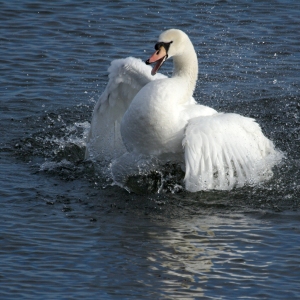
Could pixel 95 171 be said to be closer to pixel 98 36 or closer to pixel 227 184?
pixel 227 184

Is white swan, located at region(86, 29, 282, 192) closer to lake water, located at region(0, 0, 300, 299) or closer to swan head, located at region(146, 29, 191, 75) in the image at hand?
swan head, located at region(146, 29, 191, 75)

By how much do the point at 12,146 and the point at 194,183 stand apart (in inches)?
104

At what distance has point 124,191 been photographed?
7918 mm

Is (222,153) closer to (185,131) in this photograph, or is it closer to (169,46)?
(185,131)

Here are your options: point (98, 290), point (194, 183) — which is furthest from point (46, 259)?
point (194, 183)

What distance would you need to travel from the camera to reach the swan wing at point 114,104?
26.6 ft

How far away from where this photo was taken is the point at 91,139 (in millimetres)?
8875

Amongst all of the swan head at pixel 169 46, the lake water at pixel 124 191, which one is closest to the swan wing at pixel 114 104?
the lake water at pixel 124 191

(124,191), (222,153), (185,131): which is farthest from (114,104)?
(222,153)

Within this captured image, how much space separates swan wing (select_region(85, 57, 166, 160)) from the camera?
8.12 m

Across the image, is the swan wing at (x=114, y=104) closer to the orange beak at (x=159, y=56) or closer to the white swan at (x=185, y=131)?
the white swan at (x=185, y=131)

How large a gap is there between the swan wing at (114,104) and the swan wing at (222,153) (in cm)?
100

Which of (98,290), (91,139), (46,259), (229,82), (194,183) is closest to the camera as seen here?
(98,290)

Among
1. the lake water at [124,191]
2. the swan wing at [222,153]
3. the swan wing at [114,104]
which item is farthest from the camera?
the swan wing at [114,104]
